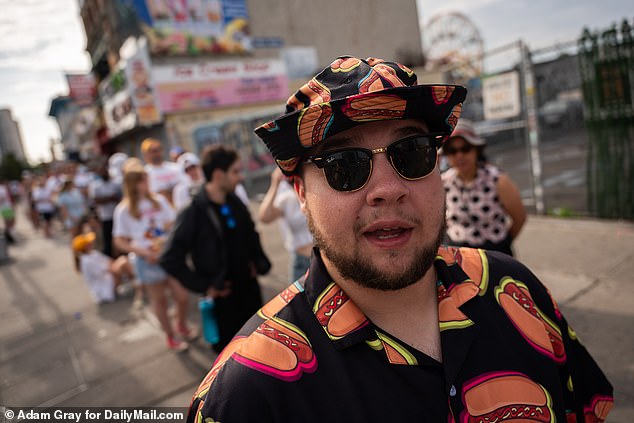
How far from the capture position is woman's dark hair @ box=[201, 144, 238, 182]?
3277 millimetres

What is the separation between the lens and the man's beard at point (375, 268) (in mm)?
1175

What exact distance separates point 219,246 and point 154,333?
7.29 ft

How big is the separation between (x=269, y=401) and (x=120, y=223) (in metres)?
3.79

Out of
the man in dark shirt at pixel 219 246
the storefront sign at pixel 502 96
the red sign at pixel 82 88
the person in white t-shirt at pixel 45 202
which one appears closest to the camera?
the man in dark shirt at pixel 219 246

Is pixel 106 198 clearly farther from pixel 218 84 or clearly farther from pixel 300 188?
pixel 218 84

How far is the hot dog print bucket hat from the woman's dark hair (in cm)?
209

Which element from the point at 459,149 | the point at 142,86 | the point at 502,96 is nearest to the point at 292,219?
the point at 459,149

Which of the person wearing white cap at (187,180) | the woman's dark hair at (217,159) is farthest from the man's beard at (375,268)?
the person wearing white cap at (187,180)

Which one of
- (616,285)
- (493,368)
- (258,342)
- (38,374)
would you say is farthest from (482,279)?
(38,374)

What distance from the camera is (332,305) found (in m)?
1.23

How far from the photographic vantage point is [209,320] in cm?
336

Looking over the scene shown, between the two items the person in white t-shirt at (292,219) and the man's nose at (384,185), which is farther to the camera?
the person in white t-shirt at (292,219)

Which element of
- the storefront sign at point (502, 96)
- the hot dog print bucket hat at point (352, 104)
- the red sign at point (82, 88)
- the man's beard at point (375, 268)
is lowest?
the man's beard at point (375, 268)

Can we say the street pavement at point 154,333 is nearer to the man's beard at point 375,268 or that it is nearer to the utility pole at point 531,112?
the utility pole at point 531,112
